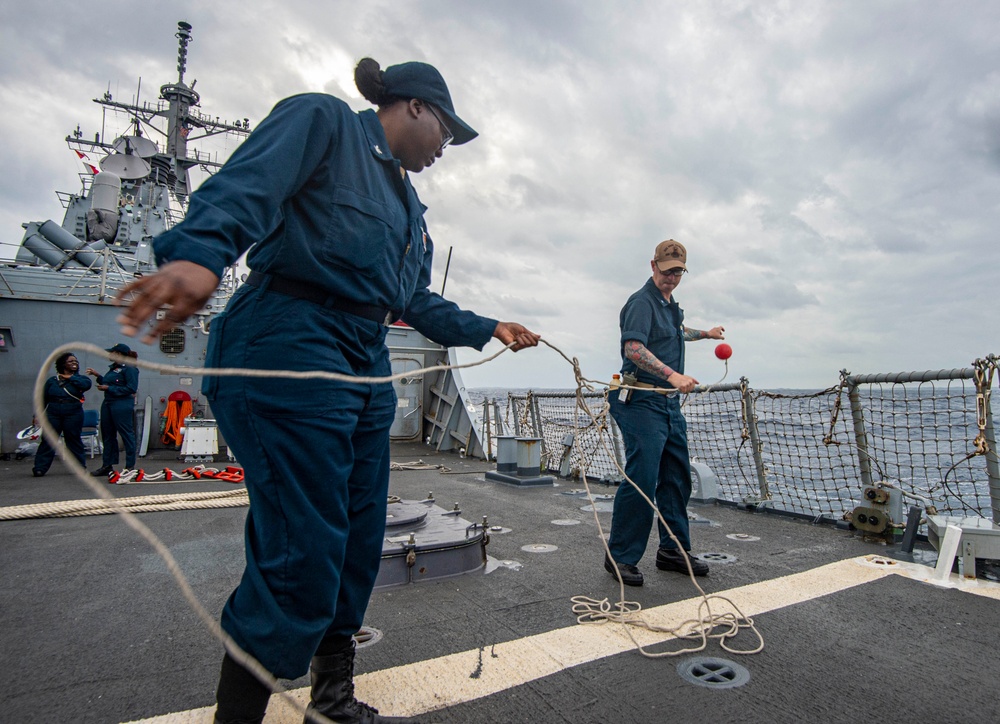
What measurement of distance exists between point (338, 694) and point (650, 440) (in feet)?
5.91

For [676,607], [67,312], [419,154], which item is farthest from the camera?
[67,312]

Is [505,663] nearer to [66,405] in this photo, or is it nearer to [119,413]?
A: [119,413]

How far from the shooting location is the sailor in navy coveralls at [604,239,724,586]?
2631mm

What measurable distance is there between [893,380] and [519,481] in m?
3.35

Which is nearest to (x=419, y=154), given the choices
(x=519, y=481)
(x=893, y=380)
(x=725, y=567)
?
(x=725, y=567)

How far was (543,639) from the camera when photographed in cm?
193

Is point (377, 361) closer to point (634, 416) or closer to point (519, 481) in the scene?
point (634, 416)

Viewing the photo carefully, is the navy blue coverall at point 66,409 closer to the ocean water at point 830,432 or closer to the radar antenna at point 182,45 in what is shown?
the ocean water at point 830,432

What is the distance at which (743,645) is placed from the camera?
1904mm

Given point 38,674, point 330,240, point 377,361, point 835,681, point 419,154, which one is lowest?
point 38,674

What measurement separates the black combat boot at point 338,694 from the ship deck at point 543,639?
16cm

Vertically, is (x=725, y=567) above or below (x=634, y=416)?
below

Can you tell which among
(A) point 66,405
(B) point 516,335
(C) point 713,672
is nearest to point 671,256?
(B) point 516,335

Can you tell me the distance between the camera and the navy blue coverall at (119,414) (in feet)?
22.4
